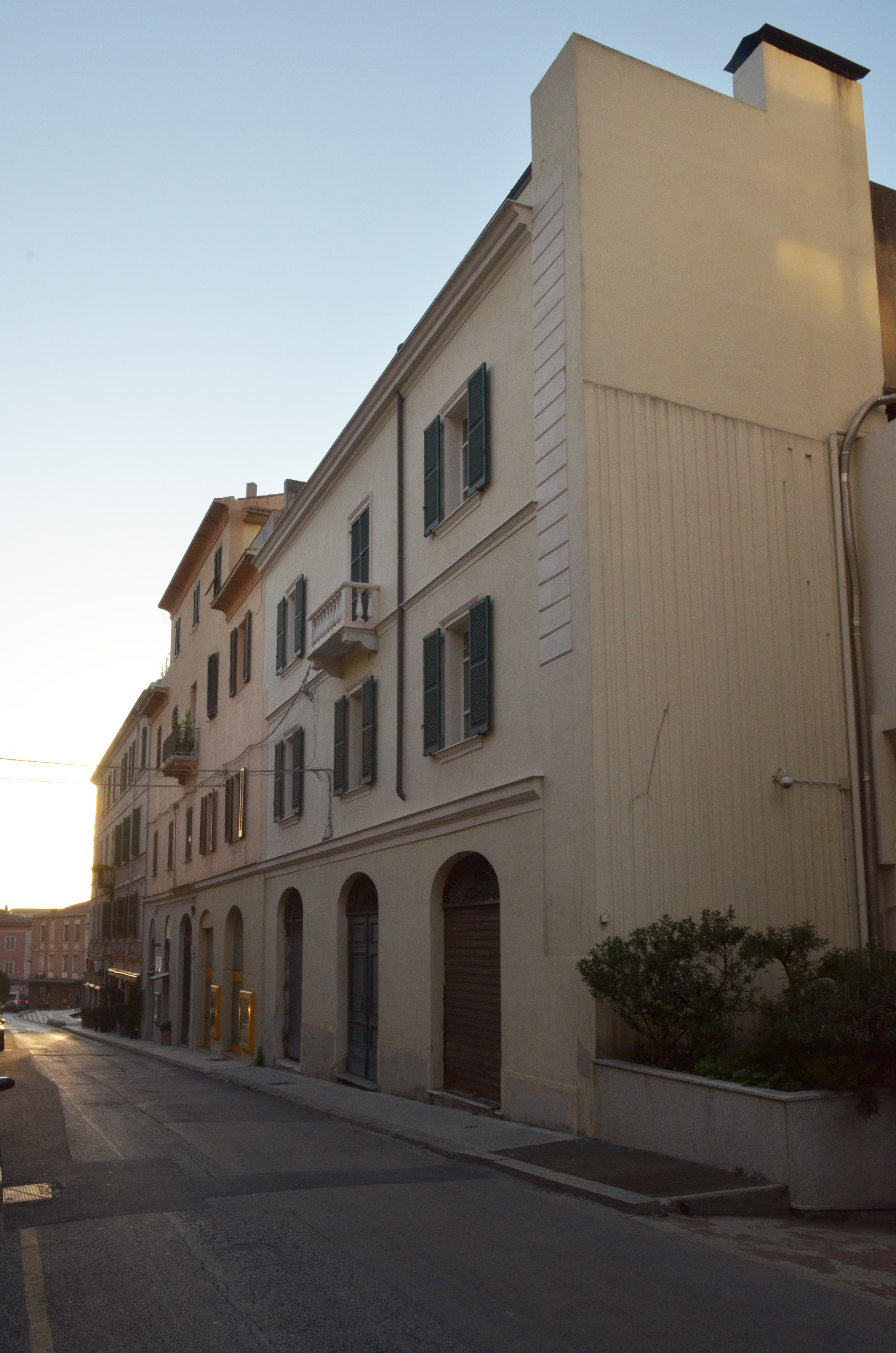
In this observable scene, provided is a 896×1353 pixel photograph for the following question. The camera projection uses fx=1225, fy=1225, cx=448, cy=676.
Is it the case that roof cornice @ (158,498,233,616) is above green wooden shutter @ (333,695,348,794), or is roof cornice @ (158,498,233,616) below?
above

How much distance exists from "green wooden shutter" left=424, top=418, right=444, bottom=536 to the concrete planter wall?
8701 mm

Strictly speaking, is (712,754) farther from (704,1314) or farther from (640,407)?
(704,1314)

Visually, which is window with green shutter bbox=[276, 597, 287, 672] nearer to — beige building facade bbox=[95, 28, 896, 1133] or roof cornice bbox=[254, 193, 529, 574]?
roof cornice bbox=[254, 193, 529, 574]

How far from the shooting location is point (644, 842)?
39.6 ft

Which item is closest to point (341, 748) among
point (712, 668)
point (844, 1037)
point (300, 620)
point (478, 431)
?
point (300, 620)

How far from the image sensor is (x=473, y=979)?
15.0 metres

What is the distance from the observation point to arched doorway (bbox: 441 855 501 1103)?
47.1ft

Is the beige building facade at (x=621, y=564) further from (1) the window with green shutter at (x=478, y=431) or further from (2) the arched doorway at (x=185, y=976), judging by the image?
(2) the arched doorway at (x=185, y=976)

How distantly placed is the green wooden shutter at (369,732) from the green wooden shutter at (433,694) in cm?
235

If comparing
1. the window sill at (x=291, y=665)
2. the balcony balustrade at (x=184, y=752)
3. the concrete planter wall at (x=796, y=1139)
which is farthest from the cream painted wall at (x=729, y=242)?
the balcony balustrade at (x=184, y=752)

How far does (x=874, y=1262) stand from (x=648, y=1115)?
10.3 feet

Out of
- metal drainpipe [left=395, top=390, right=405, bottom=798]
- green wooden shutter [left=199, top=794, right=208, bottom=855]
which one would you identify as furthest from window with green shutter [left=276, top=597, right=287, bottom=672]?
green wooden shutter [left=199, top=794, right=208, bottom=855]

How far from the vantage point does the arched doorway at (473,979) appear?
1437cm

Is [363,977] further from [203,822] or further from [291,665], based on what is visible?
[203,822]
